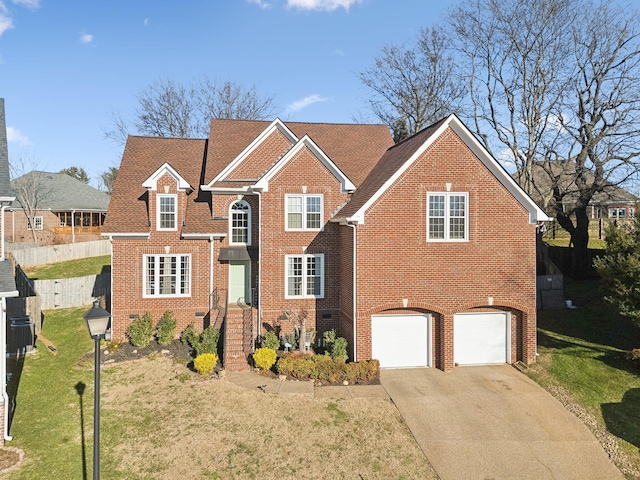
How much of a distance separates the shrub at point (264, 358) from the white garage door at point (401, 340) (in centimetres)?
377

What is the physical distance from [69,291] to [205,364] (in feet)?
A: 46.1

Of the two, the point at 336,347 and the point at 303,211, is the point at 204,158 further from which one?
the point at 336,347

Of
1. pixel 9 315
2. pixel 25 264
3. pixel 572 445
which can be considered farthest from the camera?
pixel 25 264

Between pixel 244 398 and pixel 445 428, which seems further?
pixel 244 398

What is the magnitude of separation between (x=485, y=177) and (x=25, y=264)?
33.9 m

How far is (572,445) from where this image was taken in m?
10.7

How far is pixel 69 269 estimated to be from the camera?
31.1 metres

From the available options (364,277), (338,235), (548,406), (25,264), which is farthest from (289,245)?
(25,264)

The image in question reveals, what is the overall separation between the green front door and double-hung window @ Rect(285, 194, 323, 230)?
3.18m

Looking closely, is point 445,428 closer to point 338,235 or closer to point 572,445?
point 572,445

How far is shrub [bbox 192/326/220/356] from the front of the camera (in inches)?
622

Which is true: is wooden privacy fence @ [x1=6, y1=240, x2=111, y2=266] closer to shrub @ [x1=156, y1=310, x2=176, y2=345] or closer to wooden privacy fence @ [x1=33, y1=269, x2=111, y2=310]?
wooden privacy fence @ [x1=33, y1=269, x2=111, y2=310]

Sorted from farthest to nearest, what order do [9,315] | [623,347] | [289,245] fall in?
[9,315], [289,245], [623,347]

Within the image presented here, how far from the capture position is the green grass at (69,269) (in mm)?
29391
